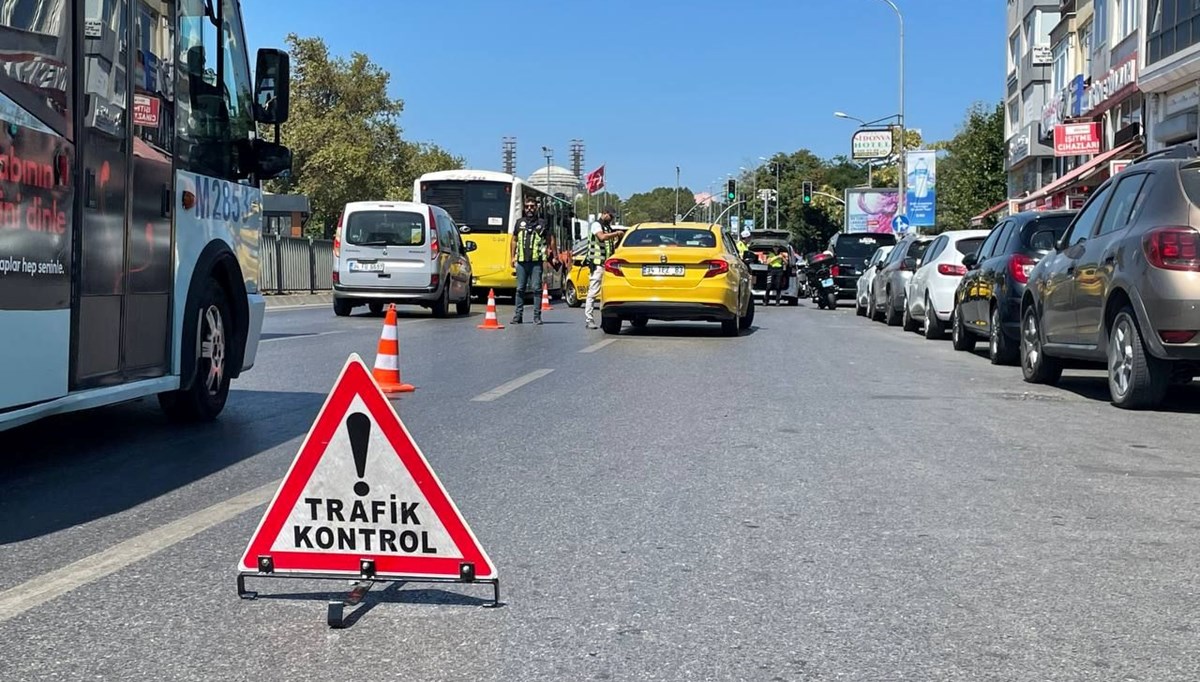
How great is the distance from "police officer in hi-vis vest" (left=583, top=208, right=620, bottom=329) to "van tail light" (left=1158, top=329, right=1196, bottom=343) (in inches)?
424

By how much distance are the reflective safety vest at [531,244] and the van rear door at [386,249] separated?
3.01 metres

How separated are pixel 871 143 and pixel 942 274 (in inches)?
2573

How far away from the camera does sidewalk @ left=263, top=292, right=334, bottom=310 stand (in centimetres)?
3303

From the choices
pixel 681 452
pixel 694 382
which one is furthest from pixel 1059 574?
pixel 694 382

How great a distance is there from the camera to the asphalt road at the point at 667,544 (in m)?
3.92

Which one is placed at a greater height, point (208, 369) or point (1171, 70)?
point (1171, 70)

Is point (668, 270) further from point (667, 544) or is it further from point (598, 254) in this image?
point (667, 544)

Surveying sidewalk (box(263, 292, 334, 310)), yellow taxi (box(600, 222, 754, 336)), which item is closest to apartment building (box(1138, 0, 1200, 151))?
yellow taxi (box(600, 222, 754, 336))

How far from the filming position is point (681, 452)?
7.68m

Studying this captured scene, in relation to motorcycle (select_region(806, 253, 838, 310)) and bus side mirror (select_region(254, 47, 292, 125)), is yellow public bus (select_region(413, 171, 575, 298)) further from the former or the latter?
bus side mirror (select_region(254, 47, 292, 125))

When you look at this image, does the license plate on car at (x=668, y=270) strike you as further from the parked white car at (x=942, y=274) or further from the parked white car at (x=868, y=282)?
the parked white car at (x=868, y=282)

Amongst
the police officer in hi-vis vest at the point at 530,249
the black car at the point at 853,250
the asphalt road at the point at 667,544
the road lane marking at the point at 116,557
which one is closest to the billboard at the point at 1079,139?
the black car at the point at 853,250

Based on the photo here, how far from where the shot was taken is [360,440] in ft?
13.9

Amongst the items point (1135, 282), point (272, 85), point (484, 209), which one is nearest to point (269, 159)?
point (272, 85)
